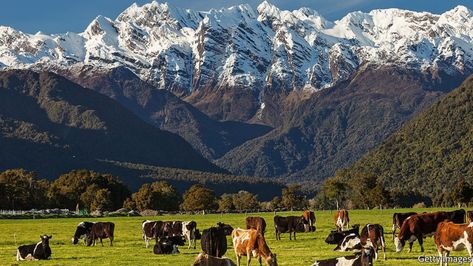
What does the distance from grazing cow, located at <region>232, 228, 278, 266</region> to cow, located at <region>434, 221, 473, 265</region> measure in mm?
7846

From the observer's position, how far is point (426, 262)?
3866 cm

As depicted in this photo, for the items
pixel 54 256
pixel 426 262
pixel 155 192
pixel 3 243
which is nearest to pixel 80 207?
pixel 155 192

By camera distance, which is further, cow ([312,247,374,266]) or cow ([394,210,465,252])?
cow ([394,210,465,252])

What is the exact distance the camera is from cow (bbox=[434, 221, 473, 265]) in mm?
35125

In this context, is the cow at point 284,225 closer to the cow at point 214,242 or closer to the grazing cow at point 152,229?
the grazing cow at point 152,229

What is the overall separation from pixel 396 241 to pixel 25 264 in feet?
68.9

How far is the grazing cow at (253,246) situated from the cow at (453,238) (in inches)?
309

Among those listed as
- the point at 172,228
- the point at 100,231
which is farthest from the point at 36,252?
the point at 172,228

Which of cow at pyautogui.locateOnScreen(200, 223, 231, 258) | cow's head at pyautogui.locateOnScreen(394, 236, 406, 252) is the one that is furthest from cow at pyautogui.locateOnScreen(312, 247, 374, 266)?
cow's head at pyautogui.locateOnScreen(394, 236, 406, 252)

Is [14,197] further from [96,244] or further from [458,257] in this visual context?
[458,257]

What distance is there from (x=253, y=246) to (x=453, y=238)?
9.22m

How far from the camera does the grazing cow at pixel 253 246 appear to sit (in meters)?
36.0

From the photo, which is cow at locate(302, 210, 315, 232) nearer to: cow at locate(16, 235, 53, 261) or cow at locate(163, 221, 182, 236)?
cow at locate(163, 221, 182, 236)

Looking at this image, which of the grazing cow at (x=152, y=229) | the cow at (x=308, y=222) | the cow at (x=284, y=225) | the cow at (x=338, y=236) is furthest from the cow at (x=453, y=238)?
the cow at (x=308, y=222)
